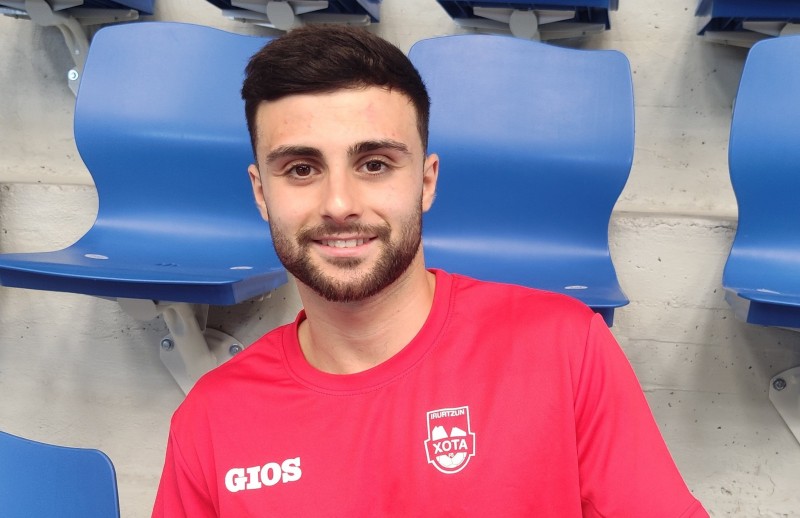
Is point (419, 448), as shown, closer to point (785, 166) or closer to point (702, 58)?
point (785, 166)

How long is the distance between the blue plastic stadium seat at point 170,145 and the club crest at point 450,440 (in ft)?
2.46

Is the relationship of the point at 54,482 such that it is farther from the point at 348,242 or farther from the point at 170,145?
the point at 170,145

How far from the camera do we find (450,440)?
73 cm

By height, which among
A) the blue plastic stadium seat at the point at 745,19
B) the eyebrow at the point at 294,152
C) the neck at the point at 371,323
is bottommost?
the neck at the point at 371,323

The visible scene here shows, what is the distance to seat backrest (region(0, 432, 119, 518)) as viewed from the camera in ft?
2.35

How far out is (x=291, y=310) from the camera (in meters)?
1.48

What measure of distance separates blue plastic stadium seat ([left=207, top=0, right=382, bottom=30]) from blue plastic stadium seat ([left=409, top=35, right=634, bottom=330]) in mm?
303

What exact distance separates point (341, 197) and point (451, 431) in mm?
220

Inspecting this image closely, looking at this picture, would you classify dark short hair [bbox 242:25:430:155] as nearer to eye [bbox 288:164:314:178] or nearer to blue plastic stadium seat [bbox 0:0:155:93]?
eye [bbox 288:164:314:178]

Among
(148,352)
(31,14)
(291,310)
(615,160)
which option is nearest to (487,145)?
(615,160)

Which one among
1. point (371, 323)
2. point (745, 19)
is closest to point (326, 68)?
point (371, 323)

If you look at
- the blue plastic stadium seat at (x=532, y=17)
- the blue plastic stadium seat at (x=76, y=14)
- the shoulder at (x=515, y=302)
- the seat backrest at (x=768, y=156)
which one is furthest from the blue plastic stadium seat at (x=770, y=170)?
the blue plastic stadium seat at (x=76, y=14)

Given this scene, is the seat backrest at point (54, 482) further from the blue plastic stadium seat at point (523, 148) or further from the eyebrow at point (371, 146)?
the blue plastic stadium seat at point (523, 148)

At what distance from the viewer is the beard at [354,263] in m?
0.74
